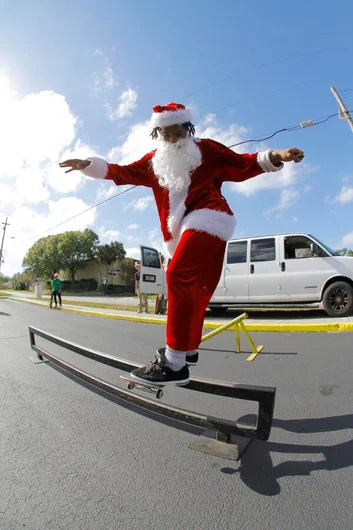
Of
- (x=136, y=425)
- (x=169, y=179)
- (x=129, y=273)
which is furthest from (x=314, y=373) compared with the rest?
(x=129, y=273)

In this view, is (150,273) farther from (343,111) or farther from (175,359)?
(343,111)

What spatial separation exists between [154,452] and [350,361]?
8.19ft

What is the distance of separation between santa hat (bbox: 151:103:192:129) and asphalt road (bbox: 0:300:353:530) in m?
2.05

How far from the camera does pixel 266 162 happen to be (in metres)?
1.90

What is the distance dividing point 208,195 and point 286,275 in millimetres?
5542

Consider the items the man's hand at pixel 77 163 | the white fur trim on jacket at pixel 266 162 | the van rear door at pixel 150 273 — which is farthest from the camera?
the van rear door at pixel 150 273

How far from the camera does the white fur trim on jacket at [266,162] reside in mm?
1895

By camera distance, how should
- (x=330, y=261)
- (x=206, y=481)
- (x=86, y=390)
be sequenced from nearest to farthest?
(x=206, y=481) < (x=86, y=390) < (x=330, y=261)

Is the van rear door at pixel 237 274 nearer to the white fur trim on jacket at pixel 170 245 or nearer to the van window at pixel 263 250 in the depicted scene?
the van window at pixel 263 250

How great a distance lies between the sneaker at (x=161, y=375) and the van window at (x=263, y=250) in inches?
235

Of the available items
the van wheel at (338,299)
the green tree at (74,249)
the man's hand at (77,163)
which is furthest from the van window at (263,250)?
the green tree at (74,249)

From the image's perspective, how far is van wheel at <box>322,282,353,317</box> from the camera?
6.20 metres

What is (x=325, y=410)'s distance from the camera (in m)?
2.11

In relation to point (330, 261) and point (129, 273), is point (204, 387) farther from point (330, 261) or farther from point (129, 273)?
point (129, 273)
